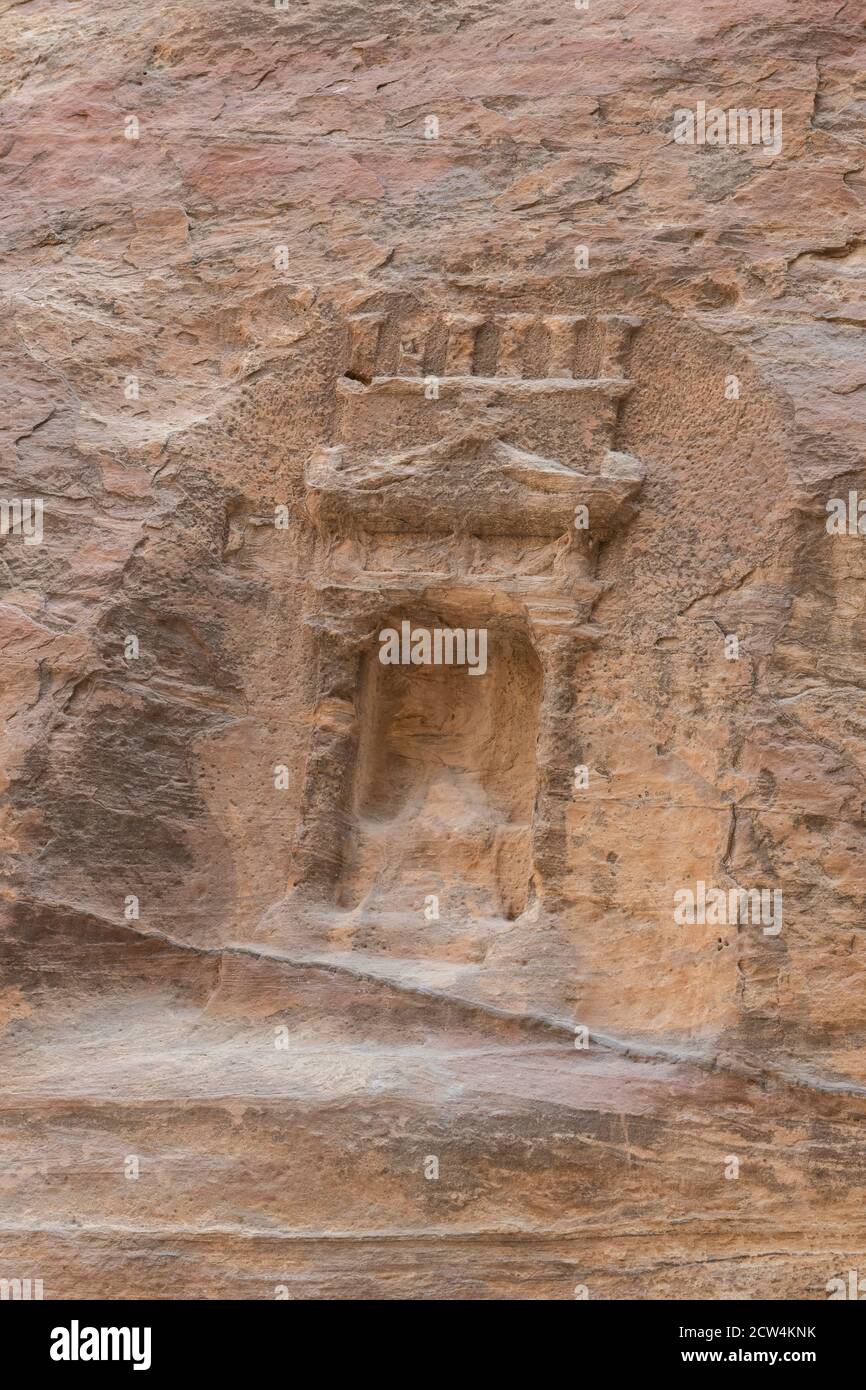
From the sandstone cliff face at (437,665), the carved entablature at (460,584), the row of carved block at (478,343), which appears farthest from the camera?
the row of carved block at (478,343)

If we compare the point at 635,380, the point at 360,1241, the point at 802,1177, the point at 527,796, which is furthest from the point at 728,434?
the point at 360,1241

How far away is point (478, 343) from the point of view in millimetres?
8172

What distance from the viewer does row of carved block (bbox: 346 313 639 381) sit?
8.05 metres

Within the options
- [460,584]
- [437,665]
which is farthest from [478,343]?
[437,665]

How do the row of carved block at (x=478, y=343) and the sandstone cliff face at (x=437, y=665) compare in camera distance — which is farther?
the row of carved block at (x=478, y=343)

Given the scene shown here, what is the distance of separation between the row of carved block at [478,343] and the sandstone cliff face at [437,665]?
0.02 meters

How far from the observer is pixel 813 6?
8.42 meters

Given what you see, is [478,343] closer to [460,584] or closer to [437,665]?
[460,584]

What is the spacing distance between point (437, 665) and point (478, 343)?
148 centimetres

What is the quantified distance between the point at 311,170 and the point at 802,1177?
5.07 meters

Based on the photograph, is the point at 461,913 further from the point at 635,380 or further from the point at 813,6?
the point at 813,6

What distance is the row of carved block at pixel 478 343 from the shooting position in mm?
8047

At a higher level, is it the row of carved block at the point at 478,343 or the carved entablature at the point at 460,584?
the row of carved block at the point at 478,343

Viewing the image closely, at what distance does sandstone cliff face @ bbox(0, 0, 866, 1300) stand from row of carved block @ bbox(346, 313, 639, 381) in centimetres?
2
